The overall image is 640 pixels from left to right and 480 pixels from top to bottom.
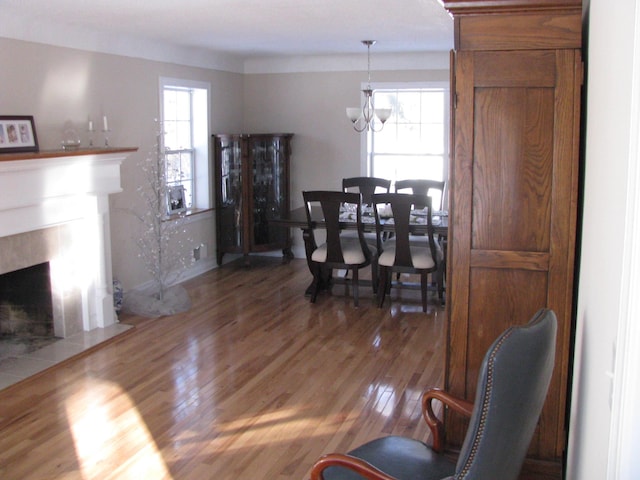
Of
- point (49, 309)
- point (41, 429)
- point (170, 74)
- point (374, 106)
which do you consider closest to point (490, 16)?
point (41, 429)

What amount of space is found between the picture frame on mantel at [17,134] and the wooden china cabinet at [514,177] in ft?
10.7

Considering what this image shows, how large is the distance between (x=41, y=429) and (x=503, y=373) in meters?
2.76

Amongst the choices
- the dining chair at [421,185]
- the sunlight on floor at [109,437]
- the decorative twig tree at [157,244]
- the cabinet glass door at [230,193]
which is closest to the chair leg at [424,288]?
the dining chair at [421,185]

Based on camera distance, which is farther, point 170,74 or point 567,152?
point 170,74

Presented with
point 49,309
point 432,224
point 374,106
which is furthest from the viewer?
point 374,106

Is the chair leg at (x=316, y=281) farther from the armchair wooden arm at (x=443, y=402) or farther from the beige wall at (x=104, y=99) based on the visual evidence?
the armchair wooden arm at (x=443, y=402)

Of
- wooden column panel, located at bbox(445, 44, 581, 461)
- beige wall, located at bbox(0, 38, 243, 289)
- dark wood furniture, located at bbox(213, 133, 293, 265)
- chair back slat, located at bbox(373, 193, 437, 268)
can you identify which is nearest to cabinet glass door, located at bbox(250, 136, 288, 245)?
dark wood furniture, located at bbox(213, 133, 293, 265)

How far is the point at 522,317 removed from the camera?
280 cm

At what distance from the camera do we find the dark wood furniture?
7.55 m

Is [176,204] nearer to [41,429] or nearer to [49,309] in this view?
[49,309]

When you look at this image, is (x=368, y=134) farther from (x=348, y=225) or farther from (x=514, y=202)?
(x=514, y=202)

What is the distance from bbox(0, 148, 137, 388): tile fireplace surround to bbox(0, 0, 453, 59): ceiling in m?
0.98

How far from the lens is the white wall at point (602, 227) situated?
1560 millimetres

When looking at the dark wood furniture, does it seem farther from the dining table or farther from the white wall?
the white wall
